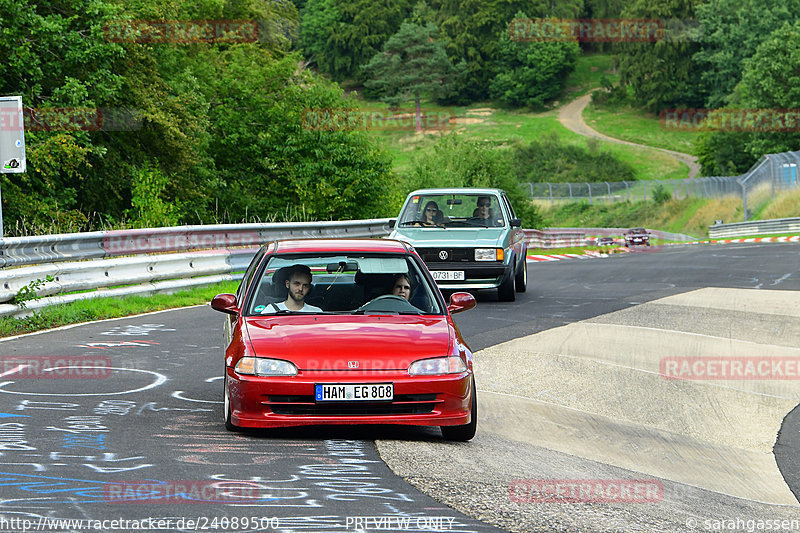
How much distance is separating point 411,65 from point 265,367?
138 metres

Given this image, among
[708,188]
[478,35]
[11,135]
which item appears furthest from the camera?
[478,35]

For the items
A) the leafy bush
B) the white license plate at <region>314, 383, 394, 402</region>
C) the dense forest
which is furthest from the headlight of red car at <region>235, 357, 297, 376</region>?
the leafy bush

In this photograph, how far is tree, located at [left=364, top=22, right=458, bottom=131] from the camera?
143 meters

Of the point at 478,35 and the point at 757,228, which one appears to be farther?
the point at 478,35

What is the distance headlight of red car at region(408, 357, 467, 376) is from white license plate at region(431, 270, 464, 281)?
32.2 feet

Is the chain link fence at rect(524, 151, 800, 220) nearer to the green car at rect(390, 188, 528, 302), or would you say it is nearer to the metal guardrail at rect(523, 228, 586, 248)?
the metal guardrail at rect(523, 228, 586, 248)

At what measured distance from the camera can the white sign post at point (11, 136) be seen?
47.0ft

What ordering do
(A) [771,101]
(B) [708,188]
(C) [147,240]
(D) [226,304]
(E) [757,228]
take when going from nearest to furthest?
1. (D) [226,304]
2. (C) [147,240]
3. (E) [757,228]
4. (B) [708,188]
5. (A) [771,101]

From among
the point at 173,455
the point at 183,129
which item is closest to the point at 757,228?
the point at 183,129

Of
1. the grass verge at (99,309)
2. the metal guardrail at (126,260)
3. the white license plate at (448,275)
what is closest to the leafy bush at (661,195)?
the metal guardrail at (126,260)

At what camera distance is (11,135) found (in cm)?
1458

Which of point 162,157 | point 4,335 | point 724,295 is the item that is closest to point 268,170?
point 162,157
